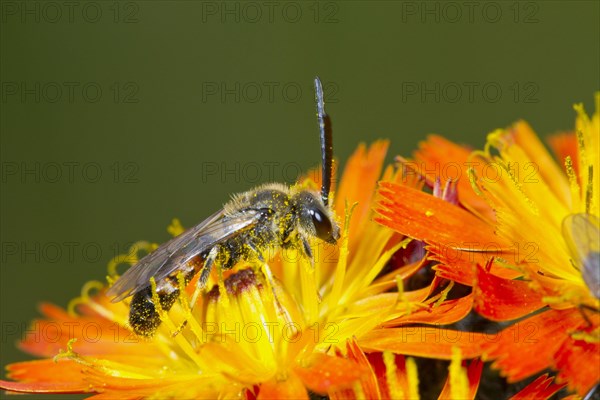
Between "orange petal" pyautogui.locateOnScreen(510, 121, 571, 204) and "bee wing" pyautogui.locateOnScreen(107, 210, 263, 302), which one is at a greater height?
"orange petal" pyautogui.locateOnScreen(510, 121, 571, 204)

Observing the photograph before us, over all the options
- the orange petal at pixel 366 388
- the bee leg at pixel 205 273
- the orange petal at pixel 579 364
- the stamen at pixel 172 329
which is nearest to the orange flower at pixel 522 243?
the orange petal at pixel 579 364

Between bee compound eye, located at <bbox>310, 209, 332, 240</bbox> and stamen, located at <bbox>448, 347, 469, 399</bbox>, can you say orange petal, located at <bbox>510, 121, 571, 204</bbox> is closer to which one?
bee compound eye, located at <bbox>310, 209, 332, 240</bbox>

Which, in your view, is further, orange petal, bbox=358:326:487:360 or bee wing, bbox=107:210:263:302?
bee wing, bbox=107:210:263:302

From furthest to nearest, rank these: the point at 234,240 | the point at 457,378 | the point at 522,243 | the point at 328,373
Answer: the point at 234,240
the point at 522,243
the point at 328,373
the point at 457,378

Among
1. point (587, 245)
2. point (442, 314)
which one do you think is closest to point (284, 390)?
point (442, 314)

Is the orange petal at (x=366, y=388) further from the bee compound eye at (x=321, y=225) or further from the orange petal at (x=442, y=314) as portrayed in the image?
the bee compound eye at (x=321, y=225)

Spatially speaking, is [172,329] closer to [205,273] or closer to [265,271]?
[205,273]

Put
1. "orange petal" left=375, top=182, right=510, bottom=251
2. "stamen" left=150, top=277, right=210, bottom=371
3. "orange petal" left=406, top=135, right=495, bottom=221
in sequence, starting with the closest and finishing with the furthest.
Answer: "orange petal" left=375, top=182, right=510, bottom=251
"stamen" left=150, top=277, right=210, bottom=371
"orange petal" left=406, top=135, right=495, bottom=221

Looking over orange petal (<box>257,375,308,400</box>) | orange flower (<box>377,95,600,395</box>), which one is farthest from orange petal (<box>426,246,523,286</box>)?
orange petal (<box>257,375,308,400</box>)
